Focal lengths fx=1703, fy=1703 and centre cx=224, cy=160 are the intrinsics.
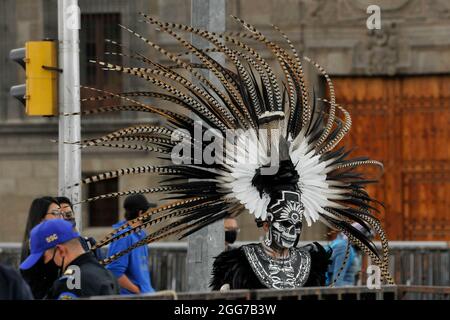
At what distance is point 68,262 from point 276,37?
1348cm

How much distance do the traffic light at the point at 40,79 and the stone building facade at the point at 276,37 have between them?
8.60 m

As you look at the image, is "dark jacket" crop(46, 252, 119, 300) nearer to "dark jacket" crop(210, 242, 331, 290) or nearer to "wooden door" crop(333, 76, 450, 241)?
"dark jacket" crop(210, 242, 331, 290)

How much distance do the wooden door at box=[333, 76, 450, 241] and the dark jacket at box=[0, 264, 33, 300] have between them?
49.1 ft

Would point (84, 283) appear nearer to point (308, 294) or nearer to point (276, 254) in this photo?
point (308, 294)

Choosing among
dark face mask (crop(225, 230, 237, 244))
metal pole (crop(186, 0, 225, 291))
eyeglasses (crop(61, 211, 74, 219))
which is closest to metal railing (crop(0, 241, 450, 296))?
dark face mask (crop(225, 230, 237, 244))

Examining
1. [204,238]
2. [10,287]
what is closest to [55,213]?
[204,238]

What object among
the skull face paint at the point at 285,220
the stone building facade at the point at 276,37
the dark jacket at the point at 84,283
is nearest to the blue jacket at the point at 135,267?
the skull face paint at the point at 285,220

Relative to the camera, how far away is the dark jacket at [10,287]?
7.87m

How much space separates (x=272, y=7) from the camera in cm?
2266

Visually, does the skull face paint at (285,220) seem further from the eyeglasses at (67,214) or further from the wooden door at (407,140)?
the wooden door at (407,140)

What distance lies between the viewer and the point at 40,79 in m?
13.4

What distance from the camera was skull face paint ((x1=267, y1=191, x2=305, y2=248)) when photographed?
10320 mm
